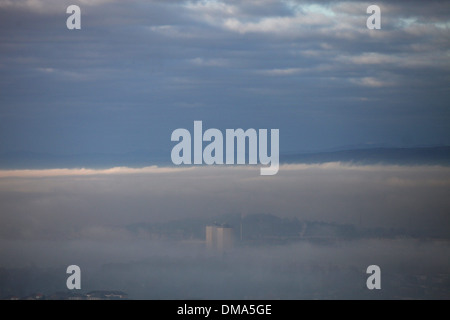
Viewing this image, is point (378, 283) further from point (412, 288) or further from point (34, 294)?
point (34, 294)
